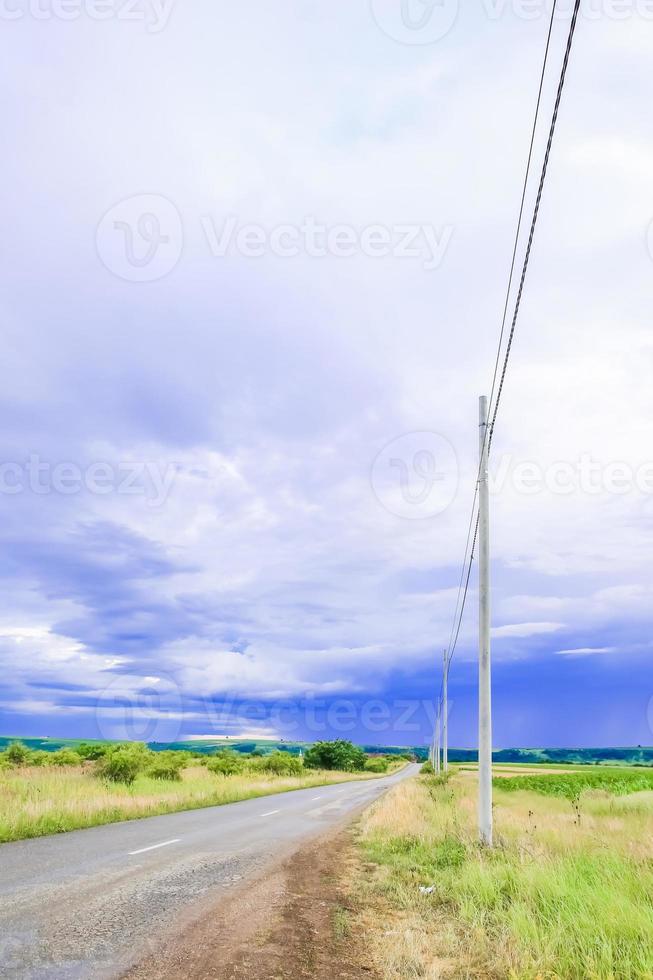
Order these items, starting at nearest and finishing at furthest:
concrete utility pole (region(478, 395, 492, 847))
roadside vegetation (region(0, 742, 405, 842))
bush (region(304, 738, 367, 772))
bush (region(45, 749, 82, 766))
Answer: concrete utility pole (region(478, 395, 492, 847))
roadside vegetation (region(0, 742, 405, 842))
bush (region(45, 749, 82, 766))
bush (region(304, 738, 367, 772))

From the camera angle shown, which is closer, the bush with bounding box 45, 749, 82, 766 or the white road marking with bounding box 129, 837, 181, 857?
the white road marking with bounding box 129, 837, 181, 857

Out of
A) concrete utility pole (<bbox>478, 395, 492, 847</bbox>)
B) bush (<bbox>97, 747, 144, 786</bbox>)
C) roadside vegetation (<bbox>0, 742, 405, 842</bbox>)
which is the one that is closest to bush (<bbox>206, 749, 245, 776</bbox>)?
roadside vegetation (<bbox>0, 742, 405, 842</bbox>)

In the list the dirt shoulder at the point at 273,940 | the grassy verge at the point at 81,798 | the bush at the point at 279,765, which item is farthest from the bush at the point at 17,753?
the dirt shoulder at the point at 273,940

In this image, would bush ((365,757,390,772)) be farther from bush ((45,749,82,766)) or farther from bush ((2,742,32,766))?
bush ((45,749,82,766))

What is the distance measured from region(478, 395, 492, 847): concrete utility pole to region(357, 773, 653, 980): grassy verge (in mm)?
505

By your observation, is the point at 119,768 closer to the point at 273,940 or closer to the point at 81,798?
the point at 81,798

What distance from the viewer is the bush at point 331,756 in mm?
81250

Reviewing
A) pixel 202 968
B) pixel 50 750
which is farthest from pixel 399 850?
pixel 50 750

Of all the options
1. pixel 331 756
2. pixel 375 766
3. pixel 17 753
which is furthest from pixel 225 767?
pixel 375 766

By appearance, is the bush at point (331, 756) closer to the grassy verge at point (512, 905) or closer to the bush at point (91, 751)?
the bush at point (91, 751)

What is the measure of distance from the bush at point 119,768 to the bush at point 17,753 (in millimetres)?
11988

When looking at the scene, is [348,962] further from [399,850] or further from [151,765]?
[151,765]

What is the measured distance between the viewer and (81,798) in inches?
678

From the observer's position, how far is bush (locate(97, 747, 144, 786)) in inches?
976
